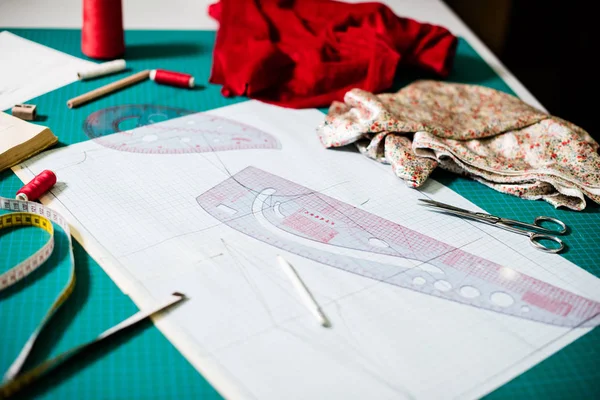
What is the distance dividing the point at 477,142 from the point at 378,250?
0.41 meters

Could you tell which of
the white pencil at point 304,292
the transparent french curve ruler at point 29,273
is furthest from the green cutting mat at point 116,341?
the white pencil at point 304,292

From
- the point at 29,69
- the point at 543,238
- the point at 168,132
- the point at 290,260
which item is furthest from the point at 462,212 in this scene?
the point at 29,69

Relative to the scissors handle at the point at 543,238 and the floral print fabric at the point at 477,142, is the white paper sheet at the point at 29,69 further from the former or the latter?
the scissors handle at the point at 543,238

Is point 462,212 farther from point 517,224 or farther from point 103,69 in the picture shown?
point 103,69

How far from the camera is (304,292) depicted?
33.5 inches

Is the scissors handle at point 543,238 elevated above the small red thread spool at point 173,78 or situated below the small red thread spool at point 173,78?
below

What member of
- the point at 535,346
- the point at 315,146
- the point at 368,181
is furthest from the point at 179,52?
the point at 535,346

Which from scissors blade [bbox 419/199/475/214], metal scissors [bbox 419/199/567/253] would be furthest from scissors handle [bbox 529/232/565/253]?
scissors blade [bbox 419/199/475/214]

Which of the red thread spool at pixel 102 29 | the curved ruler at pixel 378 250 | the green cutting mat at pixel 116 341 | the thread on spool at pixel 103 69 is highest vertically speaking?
the red thread spool at pixel 102 29

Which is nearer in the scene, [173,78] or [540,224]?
[540,224]

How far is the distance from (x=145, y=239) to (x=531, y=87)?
Answer: 2.53 metres

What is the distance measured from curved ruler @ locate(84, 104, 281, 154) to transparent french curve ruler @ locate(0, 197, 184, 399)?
0.79ft

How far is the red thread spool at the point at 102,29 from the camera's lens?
1.40 meters

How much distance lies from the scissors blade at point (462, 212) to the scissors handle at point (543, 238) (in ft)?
0.21
